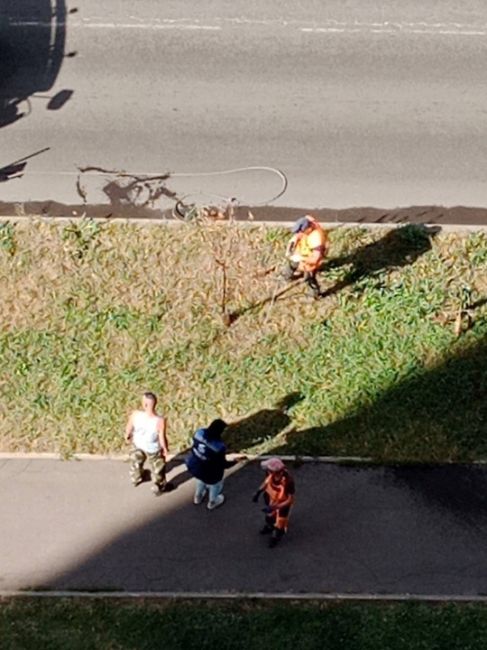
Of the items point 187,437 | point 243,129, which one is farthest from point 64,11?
point 187,437

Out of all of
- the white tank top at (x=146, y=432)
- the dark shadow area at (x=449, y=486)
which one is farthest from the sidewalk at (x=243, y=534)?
the white tank top at (x=146, y=432)

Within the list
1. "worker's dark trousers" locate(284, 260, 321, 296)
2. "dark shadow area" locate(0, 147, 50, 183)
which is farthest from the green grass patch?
"dark shadow area" locate(0, 147, 50, 183)

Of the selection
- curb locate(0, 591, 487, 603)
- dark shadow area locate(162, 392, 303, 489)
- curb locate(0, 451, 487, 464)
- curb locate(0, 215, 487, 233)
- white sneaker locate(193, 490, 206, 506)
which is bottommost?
curb locate(0, 591, 487, 603)

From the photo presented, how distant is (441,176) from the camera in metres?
16.7

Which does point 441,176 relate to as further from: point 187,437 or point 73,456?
point 73,456

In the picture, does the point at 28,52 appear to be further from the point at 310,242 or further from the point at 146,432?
the point at 146,432

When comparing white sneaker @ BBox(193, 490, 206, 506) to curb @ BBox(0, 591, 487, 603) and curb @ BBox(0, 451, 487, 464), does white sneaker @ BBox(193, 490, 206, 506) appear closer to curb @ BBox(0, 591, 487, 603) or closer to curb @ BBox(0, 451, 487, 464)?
curb @ BBox(0, 451, 487, 464)

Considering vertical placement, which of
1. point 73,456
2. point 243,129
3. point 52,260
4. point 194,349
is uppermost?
point 243,129

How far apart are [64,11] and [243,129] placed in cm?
442

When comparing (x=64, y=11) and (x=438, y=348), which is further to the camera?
(x=64, y=11)

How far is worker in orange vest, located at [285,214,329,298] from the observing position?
14.0 meters

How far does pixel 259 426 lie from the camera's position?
45.9 feet

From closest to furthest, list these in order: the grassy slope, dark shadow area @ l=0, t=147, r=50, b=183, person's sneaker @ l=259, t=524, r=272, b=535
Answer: person's sneaker @ l=259, t=524, r=272, b=535, the grassy slope, dark shadow area @ l=0, t=147, r=50, b=183

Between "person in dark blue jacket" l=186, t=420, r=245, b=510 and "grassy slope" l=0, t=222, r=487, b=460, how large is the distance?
1079 mm
